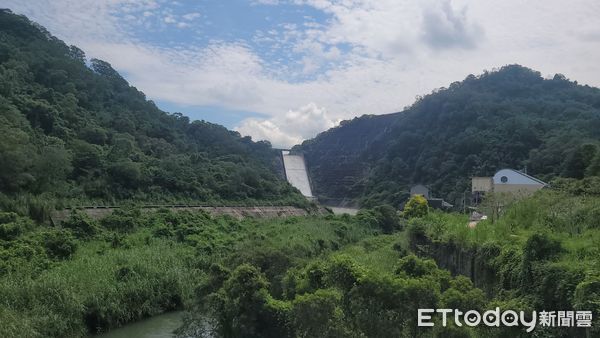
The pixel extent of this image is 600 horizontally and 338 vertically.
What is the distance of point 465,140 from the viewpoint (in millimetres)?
60156

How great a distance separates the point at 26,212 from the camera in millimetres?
22406

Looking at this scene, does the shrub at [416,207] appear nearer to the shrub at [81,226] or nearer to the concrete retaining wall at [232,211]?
the concrete retaining wall at [232,211]

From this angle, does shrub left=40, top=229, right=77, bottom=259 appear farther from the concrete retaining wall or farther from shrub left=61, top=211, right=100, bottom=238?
the concrete retaining wall

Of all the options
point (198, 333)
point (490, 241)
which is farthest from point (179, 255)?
point (490, 241)

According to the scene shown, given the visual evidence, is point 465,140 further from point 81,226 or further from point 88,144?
point 81,226

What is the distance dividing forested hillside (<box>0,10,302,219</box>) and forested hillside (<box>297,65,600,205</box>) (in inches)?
829

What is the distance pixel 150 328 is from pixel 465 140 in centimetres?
5170

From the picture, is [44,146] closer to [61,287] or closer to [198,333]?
[61,287]

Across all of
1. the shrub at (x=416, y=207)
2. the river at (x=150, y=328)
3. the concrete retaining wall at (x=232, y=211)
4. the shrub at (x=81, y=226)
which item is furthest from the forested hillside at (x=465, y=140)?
the shrub at (x=81, y=226)

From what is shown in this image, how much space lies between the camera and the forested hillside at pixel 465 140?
164 ft

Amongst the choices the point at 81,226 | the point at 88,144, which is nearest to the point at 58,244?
the point at 81,226

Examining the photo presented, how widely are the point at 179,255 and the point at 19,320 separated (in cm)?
973

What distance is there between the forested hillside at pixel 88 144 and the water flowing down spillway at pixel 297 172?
23.1 m

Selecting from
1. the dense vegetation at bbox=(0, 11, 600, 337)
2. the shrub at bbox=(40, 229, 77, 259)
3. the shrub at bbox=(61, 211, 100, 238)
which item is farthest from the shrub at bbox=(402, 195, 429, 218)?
the shrub at bbox=(40, 229, 77, 259)
